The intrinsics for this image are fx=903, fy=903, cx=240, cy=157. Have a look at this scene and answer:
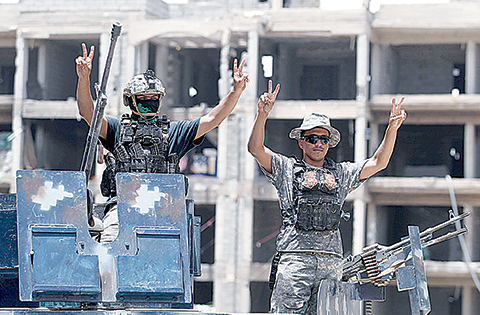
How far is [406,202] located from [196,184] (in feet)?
23.9

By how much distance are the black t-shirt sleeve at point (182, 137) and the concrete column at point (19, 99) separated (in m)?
25.1

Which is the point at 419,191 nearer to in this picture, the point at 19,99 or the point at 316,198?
the point at 19,99

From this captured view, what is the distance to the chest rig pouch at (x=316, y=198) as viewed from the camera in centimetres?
743

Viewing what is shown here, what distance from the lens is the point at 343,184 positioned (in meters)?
7.64

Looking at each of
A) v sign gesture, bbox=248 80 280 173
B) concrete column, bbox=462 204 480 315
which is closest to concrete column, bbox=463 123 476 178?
concrete column, bbox=462 204 480 315

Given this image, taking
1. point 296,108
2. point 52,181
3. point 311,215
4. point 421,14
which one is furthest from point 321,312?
point 421,14

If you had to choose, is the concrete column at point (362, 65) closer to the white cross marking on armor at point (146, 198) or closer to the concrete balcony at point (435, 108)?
the concrete balcony at point (435, 108)

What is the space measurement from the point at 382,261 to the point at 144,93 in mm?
2313

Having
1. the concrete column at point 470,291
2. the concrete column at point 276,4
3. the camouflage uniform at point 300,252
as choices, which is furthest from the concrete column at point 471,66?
the camouflage uniform at point 300,252

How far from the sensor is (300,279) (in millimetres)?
7340

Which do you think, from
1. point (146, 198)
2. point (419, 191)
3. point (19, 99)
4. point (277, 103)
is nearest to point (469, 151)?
point (419, 191)

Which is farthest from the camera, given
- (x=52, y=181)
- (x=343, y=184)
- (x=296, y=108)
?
(x=296, y=108)

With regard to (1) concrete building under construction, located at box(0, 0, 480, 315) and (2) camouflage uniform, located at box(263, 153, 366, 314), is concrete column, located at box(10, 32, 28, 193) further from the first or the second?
(2) camouflage uniform, located at box(263, 153, 366, 314)

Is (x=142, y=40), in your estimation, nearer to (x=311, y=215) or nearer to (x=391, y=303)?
(x=391, y=303)
